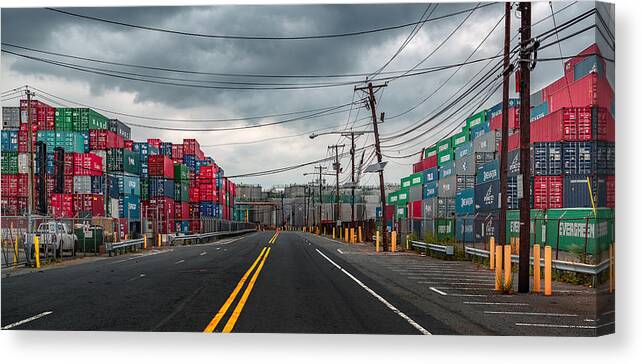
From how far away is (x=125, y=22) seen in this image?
13.9 meters

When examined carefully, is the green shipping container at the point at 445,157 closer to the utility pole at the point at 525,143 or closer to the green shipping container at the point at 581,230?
the green shipping container at the point at 581,230

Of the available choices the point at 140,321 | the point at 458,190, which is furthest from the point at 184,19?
the point at 458,190

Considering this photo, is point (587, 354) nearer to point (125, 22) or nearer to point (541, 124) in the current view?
point (125, 22)

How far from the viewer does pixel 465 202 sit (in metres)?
45.8

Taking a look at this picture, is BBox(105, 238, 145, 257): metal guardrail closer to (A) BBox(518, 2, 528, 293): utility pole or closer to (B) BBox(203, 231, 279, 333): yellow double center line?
(B) BBox(203, 231, 279, 333): yellow double center line

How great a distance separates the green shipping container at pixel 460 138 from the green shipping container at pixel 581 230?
27.7 m

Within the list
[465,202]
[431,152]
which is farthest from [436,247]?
[431,152]

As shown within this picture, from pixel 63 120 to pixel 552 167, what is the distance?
3162 centimetres

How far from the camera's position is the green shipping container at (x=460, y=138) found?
186 feet

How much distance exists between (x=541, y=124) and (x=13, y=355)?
32169 mm

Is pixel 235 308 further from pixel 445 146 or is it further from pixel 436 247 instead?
pixel 445 146

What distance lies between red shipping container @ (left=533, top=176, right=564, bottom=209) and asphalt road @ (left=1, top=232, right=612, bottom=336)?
47.0 ft

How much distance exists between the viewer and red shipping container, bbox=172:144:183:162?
2252 inches

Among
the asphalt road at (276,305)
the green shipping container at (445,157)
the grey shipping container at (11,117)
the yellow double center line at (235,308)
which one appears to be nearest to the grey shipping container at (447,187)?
the green shipping container at (445,157)
